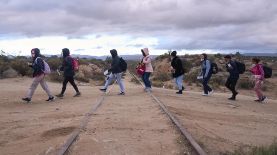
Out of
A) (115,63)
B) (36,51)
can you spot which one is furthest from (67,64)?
(115,63)

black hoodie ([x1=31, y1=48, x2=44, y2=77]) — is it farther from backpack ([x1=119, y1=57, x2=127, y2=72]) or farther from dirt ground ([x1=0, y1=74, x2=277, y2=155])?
backpack ([x1=119, y1=57, x2=127, y2=72])

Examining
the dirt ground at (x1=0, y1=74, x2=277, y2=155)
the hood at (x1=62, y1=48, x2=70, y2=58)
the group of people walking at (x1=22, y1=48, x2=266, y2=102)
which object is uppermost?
the hood at (x1=62, y1=48, x2=70, y2=58)

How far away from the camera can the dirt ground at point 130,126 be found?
9836 millimetres

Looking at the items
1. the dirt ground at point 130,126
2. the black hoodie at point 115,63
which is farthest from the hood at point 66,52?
the dirt ground at point 130,126

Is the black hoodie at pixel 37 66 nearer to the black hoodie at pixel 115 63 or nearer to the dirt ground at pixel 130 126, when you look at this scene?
the dirt ground at pixel 130 126

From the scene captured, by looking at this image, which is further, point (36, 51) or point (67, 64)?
point (67, 64)

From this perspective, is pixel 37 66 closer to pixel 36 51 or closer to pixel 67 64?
pixel 36 51

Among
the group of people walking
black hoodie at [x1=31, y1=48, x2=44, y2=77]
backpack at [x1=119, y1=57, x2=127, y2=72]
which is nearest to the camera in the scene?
black hoodie at [x1=31, y1=48, x2=44, y2=77]

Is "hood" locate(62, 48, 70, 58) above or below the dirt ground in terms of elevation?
above

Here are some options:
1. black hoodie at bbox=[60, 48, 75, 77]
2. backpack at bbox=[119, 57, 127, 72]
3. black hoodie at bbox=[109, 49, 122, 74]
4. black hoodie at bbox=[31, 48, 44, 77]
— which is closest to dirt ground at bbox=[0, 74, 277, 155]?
black hoodie at bbox=[31, 48, 44, 77]

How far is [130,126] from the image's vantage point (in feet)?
39.1

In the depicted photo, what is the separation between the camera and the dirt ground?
984cm

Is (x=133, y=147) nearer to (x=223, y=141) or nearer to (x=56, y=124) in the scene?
(x=223, y=141)

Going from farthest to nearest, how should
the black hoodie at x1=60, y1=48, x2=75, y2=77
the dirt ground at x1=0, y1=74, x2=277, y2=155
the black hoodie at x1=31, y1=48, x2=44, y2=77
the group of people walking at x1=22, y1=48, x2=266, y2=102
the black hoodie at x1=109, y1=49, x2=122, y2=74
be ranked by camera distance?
1. the black hoodie at x1=109, y1=49, x2=122, y2=74
2. the black hoodie at x1=60, y1=48, x2=75, y2=77
3. the group of people walking at x1=22, y1=48, x2=266, y2=102
4. the black hoodie at x1=31, y1=48, x2=44, y2=77
5. the dirt ground at x1=0, y1=74, x2=277, y2=155
